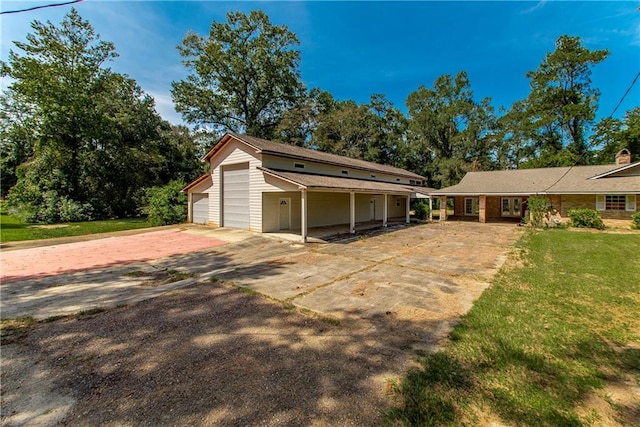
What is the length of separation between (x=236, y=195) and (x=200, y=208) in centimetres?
400

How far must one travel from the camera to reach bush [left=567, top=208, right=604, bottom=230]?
1620cm

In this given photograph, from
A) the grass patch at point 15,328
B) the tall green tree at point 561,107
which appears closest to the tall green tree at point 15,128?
the grass patch at point 15,328

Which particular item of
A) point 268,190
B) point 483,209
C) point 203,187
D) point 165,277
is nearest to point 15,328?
point 165,277

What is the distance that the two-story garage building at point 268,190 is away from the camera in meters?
13.5

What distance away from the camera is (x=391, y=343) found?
3.79 metres

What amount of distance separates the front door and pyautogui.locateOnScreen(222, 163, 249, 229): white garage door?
1871mm

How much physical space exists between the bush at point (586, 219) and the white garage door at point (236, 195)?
20078mm

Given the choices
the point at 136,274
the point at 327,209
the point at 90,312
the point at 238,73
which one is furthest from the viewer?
the point at 238,73

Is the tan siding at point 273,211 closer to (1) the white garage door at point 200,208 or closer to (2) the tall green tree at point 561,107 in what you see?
(1) the white garage door at point 200,208

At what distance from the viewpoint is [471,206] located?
23.9 m

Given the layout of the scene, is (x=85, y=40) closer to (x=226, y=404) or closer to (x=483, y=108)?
(x=226, y=404)

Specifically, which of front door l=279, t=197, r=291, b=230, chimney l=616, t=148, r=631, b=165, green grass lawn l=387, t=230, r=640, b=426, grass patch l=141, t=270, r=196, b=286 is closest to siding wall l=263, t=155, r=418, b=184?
front door l=279, t=197, r=291, b=230

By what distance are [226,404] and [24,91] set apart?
28.7 meters

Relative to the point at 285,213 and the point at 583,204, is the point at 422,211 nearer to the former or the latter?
the point at 583,204
